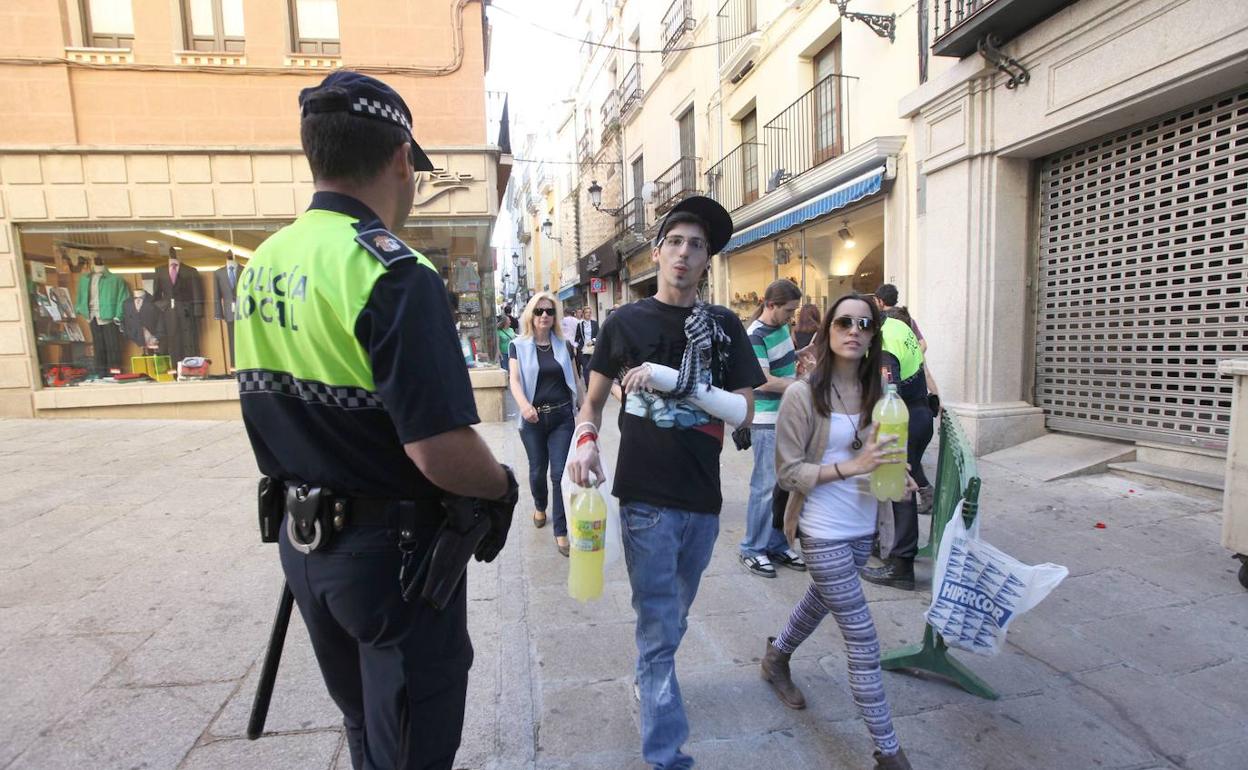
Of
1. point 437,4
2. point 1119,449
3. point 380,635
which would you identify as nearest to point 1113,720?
point 380,635

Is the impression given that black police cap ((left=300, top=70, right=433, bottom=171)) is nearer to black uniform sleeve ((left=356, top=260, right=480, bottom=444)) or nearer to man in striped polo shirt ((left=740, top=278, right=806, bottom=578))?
black uniform sleeve ((left=356, top=260, right=480, bottom=444))

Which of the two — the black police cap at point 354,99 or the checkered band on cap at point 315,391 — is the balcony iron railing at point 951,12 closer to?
the black police cap at point 354,99

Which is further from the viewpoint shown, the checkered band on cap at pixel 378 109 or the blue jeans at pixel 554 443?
the blue jeans at pixel 554 443

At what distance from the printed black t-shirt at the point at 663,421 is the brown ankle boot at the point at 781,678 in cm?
88

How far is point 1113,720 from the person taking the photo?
2.48 m

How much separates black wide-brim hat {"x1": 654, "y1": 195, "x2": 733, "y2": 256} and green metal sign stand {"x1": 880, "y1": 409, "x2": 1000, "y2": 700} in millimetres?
1300

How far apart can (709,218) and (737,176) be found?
12035 millimetres

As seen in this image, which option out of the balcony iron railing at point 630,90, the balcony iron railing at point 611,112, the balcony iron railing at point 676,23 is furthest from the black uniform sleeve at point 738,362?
the balcony iron railing at point 611,112

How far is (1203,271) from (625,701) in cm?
599

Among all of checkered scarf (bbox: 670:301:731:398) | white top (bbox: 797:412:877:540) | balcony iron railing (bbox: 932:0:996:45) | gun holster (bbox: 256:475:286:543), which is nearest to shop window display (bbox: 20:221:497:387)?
balcony iron railing (bbox: 932:0:996:45)

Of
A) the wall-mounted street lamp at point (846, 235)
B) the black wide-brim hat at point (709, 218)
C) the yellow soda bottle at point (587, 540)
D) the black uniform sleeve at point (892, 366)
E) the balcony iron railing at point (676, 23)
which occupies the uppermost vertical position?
the balcony iron railing at point (676, 23)

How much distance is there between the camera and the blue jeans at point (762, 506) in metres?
4.04

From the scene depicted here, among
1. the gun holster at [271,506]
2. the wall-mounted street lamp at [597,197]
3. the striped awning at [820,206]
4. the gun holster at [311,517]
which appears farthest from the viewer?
the wall-mounted street lamp at [597,197]

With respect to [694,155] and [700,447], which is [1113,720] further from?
[694,155]
